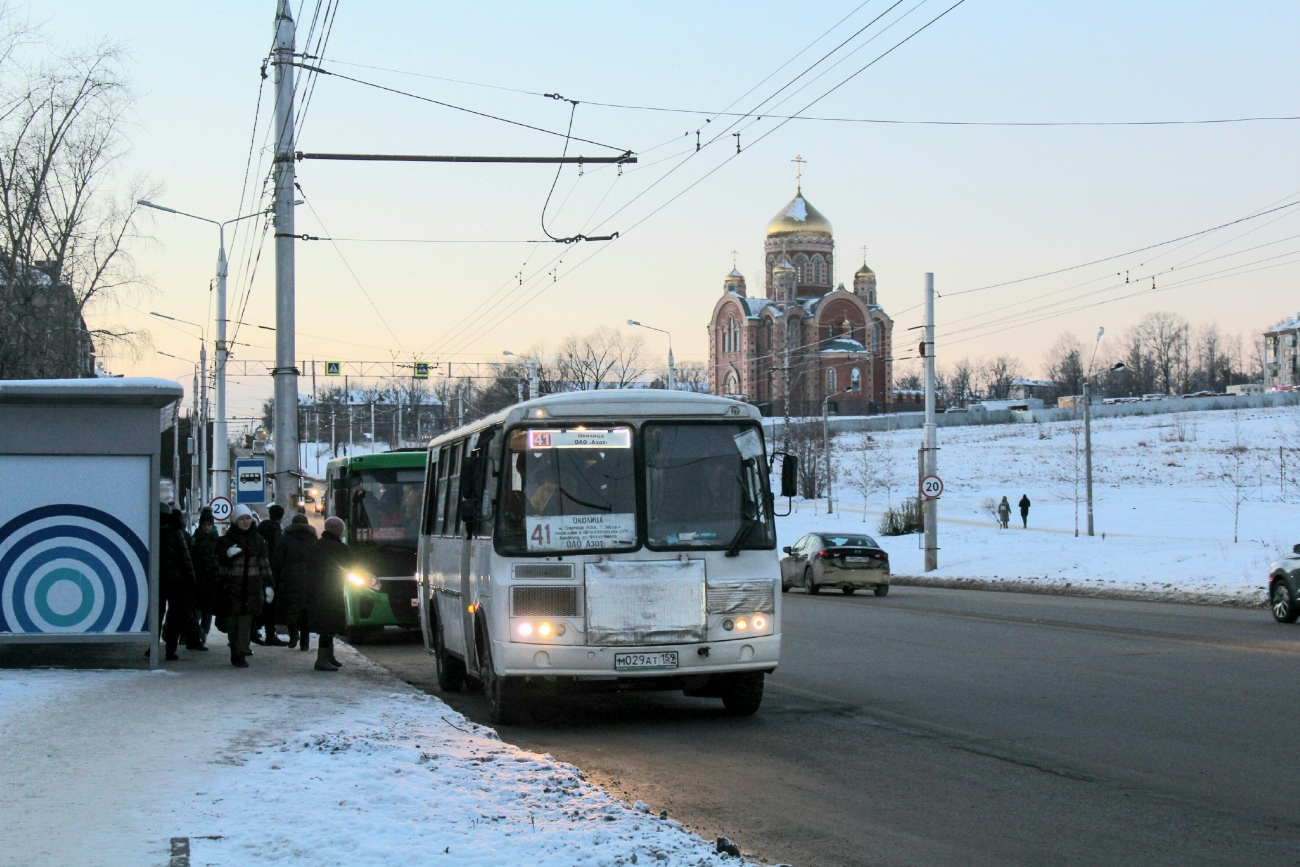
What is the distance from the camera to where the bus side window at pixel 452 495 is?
522 inches

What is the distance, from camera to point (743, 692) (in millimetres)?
11234

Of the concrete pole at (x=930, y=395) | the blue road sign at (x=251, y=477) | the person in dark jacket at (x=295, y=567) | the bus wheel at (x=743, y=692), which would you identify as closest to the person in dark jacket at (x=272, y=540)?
the person in dark jacket at (x=295, y=567)

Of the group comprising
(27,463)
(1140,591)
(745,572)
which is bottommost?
(1140,591)

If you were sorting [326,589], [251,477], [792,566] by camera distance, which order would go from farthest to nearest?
[792,566] < [251,477] < [326,589]

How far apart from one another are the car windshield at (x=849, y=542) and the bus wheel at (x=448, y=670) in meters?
17.9

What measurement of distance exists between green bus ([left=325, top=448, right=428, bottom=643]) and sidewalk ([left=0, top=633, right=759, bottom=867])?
8.62 m

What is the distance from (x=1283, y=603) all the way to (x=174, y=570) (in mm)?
15642

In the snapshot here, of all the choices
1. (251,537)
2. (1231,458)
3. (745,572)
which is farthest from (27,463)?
(1231,458)

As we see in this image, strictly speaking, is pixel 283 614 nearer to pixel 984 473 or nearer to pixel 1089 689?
pixel 1089 689

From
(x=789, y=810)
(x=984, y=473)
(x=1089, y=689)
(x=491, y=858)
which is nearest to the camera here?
(x=491, y=858)

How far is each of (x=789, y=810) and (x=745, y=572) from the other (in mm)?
3518

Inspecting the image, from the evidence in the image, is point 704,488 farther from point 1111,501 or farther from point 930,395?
point 1111,501

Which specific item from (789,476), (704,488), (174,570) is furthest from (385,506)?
(704,488)

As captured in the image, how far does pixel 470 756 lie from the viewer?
863 centimetres
